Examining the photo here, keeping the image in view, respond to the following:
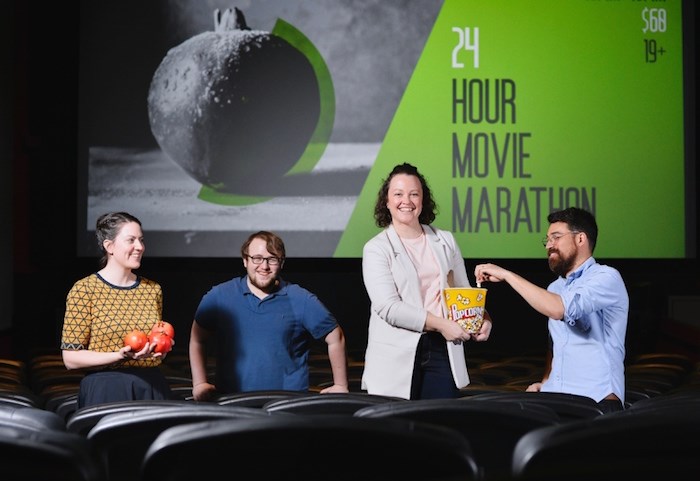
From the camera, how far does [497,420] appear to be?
1.98 meters

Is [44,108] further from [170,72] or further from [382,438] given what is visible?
[382,438]

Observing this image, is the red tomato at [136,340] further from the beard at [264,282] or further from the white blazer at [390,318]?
the white blazer at [390,318]

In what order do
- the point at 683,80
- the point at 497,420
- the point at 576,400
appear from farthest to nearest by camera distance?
the point at 683,80
the point at 576,400
the point at 497,420

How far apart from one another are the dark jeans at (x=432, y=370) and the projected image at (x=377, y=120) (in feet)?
14.0

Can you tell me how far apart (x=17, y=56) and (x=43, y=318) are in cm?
218

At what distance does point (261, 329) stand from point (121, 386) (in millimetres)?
676

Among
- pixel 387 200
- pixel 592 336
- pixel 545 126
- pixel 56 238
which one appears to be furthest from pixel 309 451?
pixel 56 238

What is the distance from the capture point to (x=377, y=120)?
324 inches

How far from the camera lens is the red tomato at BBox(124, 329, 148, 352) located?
330cm

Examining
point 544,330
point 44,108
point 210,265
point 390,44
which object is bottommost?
point 544,330

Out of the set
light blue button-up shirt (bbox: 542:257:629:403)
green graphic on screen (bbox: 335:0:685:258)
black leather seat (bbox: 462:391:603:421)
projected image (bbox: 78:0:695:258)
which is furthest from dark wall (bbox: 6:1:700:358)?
black leather seat (bbox: 462:391:603:421)

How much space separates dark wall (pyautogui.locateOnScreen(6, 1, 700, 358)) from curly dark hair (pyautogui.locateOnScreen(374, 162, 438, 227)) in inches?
158

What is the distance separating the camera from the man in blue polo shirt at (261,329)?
3926mm

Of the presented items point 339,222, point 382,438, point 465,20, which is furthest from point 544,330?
point 382,438
